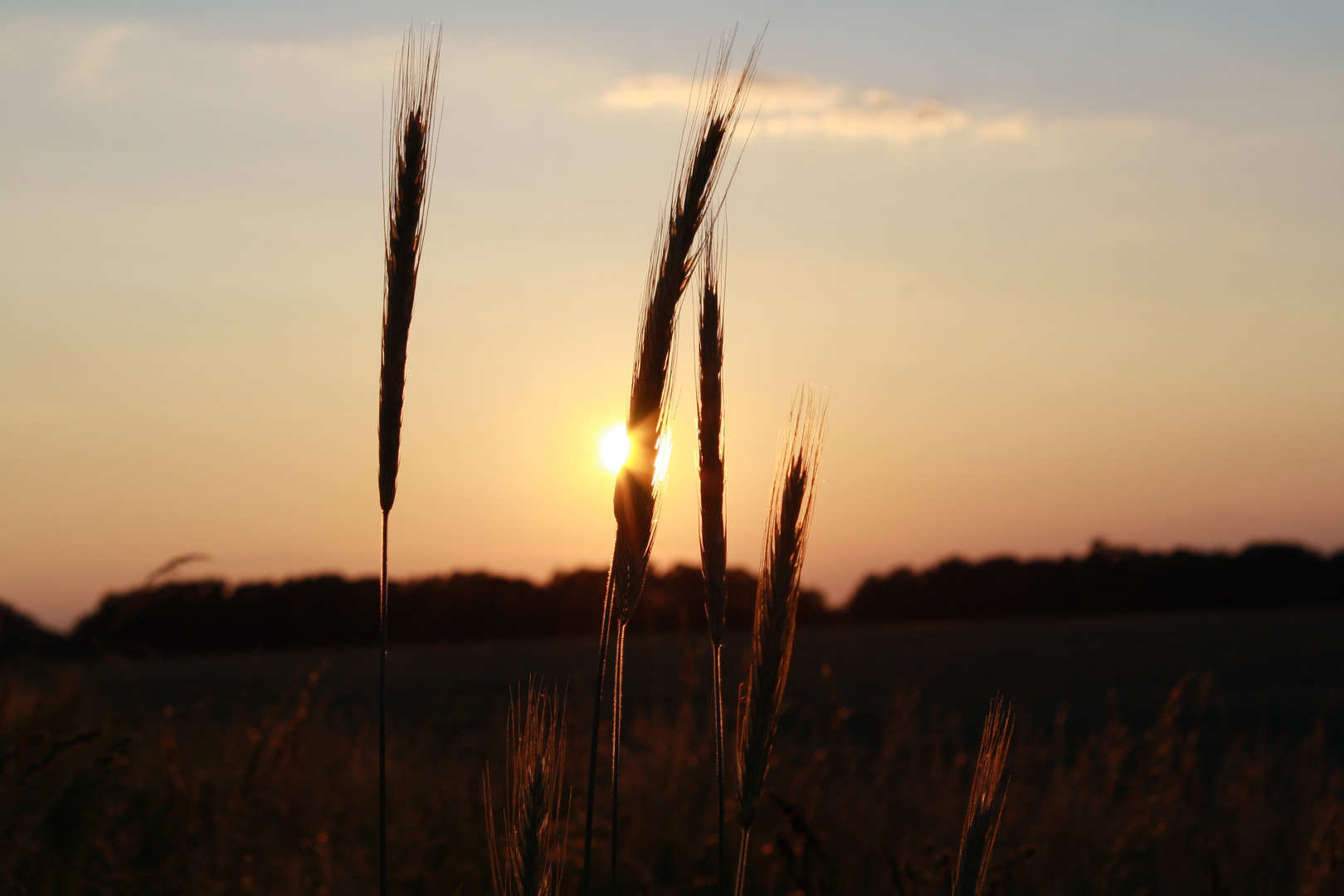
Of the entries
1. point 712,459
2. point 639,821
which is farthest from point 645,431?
point 639,821

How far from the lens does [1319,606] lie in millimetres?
26688

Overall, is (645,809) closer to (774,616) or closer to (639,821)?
(639,821)

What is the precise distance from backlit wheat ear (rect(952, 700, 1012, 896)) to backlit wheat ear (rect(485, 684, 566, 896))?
0.53 m

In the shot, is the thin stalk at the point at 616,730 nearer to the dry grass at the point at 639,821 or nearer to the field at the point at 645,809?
the field at the point at 645,809

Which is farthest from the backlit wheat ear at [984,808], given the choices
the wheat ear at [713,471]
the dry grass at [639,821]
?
the dry grass at [639,821]

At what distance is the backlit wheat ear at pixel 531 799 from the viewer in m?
1.43

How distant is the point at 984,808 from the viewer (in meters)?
1.40

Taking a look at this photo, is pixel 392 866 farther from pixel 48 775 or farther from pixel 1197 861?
pixel 1197 861

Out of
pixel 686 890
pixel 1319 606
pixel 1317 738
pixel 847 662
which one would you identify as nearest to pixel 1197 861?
pixel 1317 738

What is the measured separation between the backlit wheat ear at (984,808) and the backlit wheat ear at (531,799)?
527mm

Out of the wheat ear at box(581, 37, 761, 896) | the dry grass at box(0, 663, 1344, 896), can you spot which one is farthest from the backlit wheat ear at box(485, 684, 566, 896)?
the dry grass at box(0, 663, 1344, 896)

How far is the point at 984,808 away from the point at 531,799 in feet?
1.99

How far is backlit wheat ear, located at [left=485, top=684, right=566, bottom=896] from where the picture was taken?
143cm

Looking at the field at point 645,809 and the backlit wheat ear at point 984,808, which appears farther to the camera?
the field at point 645,809
